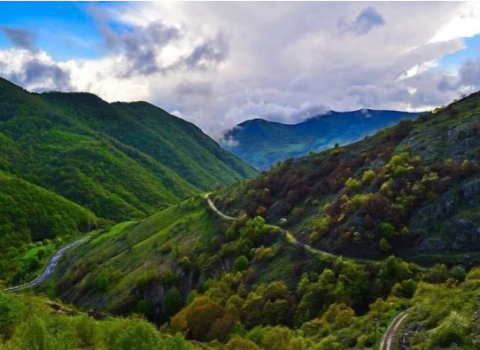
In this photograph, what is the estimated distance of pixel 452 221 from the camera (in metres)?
95.6

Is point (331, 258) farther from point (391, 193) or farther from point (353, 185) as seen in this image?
point (353, 185)

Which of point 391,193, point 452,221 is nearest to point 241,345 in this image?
point 452,221

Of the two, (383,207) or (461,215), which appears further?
(383,207)

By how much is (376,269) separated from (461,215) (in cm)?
2127

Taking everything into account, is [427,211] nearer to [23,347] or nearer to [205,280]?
[205,280]

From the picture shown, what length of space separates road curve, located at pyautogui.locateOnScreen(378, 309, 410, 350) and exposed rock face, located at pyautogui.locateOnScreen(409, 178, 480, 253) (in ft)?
89.4

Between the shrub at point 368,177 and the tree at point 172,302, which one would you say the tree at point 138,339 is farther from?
the shrub at point 368,177

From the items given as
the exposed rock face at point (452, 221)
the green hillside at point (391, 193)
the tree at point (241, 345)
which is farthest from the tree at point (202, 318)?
the exposed rock face at point (452, 221)

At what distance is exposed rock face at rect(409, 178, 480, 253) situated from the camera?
9138cm

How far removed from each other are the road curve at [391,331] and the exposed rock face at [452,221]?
27.3 metres

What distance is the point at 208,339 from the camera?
93.8 meters

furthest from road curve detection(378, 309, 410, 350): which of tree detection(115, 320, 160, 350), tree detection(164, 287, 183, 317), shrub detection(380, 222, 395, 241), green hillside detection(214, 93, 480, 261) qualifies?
tree detection(164, 287, 183, 317)

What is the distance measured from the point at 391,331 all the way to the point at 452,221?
130 feet

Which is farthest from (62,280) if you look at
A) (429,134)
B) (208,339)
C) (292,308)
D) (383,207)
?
(429,134)
